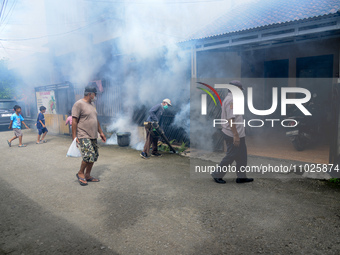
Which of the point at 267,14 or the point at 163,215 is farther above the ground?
the point at 267,14

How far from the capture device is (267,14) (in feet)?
25.7

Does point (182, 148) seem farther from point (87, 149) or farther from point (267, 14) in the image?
point (267, 14)

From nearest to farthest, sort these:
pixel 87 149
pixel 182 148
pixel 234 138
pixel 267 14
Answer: pixel 234 138 → pixel 87 149 → pixel 182 148 → pixel 267 14

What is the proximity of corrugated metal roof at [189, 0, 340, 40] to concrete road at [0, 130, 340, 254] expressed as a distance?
437cm

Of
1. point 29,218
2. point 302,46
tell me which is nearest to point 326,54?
point 302,46

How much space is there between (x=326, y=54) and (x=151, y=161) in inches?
283

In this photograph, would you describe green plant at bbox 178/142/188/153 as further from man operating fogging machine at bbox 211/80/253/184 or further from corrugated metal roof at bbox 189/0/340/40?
corrugated metal roof at bbox 189/0/340/40

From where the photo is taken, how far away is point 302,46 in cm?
924

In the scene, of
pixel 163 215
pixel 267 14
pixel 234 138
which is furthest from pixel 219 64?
pixel 163 215

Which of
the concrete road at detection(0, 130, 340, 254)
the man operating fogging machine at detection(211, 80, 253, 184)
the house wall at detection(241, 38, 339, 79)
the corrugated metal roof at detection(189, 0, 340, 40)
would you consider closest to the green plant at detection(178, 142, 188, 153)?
the concrete road at detection(0, 130, 340, 254)

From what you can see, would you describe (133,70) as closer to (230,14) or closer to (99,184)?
(230,14)

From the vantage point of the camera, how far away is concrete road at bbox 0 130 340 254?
8.68 feet

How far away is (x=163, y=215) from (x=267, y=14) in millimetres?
7204

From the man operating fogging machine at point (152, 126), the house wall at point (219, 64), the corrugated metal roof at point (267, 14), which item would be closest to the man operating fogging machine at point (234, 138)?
the man operating fogging machine at point (152, 126)
